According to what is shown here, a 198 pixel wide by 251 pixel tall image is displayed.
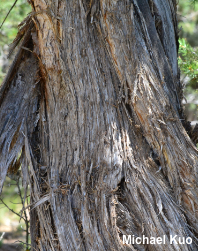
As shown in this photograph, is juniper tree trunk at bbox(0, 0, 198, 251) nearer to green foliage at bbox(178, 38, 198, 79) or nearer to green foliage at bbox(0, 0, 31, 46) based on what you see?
green foliage at bbox(178, 38, 198, 79)

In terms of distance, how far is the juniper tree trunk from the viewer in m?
1.71

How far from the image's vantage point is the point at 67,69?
190cm

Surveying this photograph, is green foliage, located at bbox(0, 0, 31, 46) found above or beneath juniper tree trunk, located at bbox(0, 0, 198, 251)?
above

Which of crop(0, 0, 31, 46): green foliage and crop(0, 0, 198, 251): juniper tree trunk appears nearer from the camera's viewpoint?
crop(0, 0, 198, 251): juniper tree trunk

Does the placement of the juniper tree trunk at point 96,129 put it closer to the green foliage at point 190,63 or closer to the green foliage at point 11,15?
the green foliage at point 190,63

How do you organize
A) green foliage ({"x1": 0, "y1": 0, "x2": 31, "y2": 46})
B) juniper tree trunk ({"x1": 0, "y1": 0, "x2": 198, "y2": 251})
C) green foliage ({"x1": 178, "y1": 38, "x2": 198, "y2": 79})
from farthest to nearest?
green foliage ({"x1": 0, "y1": 0, "x2": 31, "y2": 46})
green foliage ({"x1": 178, "y1": 38, "x2": 198, "y2": 79})
juniper tree trunk ({"x1": 0, "y1": 0, "x2": 198, "y2": 251})

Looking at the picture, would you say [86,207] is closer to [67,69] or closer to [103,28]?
[67,69]

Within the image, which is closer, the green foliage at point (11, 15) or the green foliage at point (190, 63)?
the green foliage at point (190, 63)

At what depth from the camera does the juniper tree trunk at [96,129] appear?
67.2 inches

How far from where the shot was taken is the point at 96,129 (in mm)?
1884

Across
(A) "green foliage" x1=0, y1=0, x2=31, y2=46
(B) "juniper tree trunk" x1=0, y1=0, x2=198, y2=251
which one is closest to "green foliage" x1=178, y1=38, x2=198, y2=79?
(B) "juniper tree trunk" x1=0, y1=0, x2=198, y2=251

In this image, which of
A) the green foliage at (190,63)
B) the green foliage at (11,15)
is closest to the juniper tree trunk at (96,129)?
the green foliage at (190,63)

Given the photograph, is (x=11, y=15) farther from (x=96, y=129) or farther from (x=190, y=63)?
(x=96, y=129)

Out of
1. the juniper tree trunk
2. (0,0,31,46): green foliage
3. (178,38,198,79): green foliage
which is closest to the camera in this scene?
the juniper tree trunk
